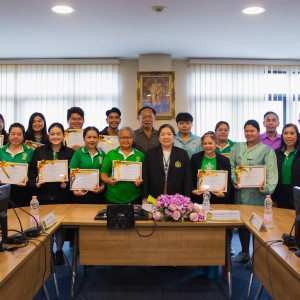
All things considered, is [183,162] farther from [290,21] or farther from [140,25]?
[290,21]

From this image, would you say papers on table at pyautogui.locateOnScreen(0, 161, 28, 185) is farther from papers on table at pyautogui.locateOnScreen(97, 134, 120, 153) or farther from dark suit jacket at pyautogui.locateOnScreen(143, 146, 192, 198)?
dark suit jacket at pyautogui.locateOnScreen(143, 146, 192, 198)

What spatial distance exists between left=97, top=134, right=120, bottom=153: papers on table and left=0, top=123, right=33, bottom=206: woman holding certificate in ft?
2.52

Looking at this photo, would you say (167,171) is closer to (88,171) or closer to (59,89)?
(88,171)

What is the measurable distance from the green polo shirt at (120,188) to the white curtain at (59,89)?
10.6 feet

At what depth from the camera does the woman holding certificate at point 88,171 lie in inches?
148

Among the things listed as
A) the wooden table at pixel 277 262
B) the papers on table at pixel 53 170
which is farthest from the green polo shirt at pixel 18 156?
the wooden table at pixel 277 262

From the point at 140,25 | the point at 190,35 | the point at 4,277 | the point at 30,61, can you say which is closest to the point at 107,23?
the point at 140,25

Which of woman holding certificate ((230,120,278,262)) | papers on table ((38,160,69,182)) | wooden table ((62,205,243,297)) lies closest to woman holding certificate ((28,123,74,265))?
papers on table ((38,160,69,182))

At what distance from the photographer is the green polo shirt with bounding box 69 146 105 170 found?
3.89 m

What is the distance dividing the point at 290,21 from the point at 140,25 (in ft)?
6.25

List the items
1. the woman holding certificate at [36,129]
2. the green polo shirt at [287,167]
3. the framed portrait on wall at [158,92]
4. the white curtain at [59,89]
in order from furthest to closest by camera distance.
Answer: the white curtain at [59,89], the framed portrait on wall at [158,92], the woman holding certificate at [36,129], the green polo shirt at [287,167]

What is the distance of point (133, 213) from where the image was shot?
10.1 feet

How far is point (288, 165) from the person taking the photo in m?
4.04

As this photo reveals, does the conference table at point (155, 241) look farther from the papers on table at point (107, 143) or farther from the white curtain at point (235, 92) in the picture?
the white curtain at point (235, 92)
